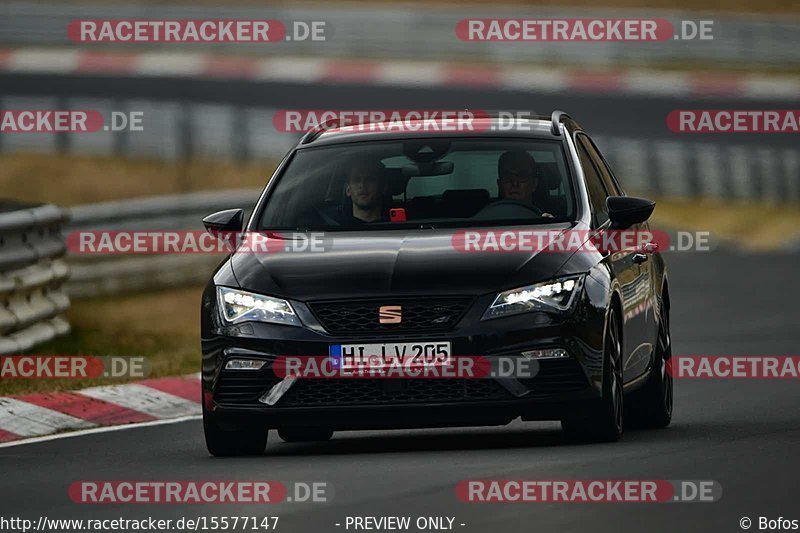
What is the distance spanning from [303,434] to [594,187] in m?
1.98

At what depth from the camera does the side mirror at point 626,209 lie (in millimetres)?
11359

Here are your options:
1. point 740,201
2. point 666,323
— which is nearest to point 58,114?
point 740,201

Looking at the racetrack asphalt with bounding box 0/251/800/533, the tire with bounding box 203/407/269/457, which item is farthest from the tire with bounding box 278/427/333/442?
the tire with bounding box 203/407/269/457

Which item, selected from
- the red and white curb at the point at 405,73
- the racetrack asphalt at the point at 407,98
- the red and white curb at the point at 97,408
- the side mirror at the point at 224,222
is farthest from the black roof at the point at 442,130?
the red and white curb at the point at 405,73

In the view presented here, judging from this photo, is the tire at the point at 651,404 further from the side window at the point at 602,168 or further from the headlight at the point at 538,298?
the headlight at the point at 538,298

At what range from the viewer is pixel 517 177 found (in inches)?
450

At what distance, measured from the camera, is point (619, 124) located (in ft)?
151

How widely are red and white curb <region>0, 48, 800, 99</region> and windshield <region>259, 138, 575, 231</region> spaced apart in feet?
108

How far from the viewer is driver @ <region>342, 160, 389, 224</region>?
11375mm

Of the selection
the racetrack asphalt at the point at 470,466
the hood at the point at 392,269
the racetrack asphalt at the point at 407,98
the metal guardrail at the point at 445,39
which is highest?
the metal guardrail at the point at 445,39

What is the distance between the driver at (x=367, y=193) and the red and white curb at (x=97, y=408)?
2199 mm

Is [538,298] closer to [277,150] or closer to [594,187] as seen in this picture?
[594,187]

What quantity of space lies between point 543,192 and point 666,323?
185 centimetres

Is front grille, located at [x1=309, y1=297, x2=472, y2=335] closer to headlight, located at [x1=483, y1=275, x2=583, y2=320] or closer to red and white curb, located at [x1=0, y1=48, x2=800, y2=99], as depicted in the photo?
headlight, located at [x1=483, y1=275, x2=583, y2=320]
